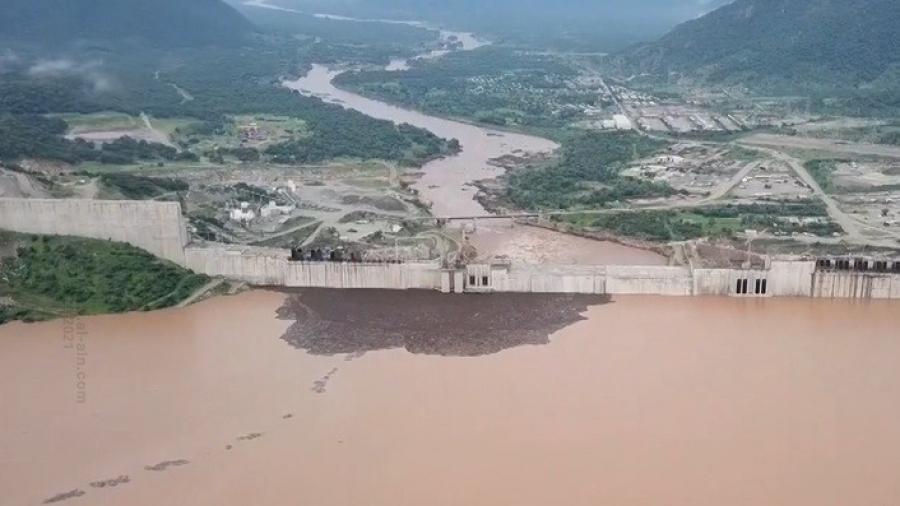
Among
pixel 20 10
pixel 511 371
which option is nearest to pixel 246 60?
pixel 20 10

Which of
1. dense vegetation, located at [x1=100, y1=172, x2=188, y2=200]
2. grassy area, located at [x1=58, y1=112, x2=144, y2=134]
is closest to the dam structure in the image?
dense vegetation, located at [x1=100, y1=172, x2=188, y2=200]

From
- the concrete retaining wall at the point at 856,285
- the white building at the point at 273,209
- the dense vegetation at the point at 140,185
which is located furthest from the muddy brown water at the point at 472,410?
the dense vegetation at the point at 140,185

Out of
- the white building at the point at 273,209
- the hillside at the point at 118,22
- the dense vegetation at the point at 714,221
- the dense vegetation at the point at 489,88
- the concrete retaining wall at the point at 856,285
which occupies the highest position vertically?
the hillside at the point at 118,22

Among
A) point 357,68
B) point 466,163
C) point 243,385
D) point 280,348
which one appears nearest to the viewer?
point 243,385

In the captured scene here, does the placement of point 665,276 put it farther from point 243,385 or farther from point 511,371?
point 243,385

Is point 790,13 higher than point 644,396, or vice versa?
point 790,13

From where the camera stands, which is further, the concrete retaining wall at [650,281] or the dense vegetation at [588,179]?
the dense vegetation at [588,179]

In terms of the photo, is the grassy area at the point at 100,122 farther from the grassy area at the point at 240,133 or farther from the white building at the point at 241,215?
the white building at the point at 241,215
